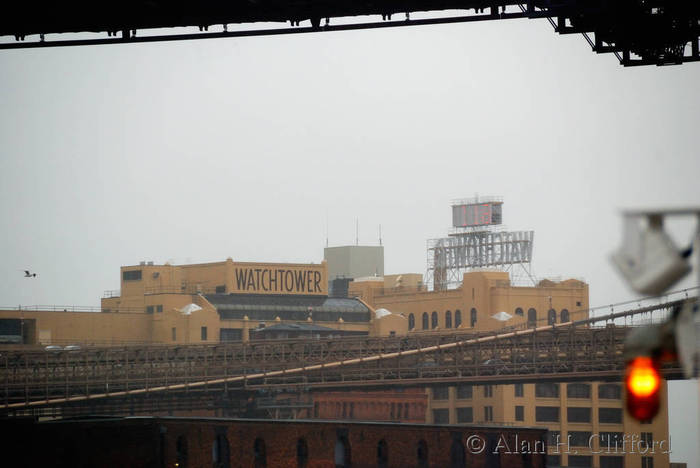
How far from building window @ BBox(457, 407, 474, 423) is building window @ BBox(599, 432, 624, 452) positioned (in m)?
13.0

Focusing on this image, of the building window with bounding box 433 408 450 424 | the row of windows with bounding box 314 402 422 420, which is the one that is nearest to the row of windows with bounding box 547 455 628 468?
the building window with bounding box 433 408 450 424

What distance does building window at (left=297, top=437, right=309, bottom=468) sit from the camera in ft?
216

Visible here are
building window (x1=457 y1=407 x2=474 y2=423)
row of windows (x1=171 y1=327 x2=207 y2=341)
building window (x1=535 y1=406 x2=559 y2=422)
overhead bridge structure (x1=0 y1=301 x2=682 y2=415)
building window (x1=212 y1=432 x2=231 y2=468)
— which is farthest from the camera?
building window (x1=457 y1=407 x2=474 y2=423)

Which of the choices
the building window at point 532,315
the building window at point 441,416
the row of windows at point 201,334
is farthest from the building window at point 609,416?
the row of windows at point 201,334

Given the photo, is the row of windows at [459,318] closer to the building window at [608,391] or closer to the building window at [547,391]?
the building window at [547,391]

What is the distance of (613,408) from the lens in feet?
398

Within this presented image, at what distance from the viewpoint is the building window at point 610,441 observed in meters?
119

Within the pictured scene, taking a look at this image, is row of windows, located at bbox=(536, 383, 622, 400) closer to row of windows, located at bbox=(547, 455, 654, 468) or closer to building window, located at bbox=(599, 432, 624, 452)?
building window, located at bbox=(599, 432, 624, 452)

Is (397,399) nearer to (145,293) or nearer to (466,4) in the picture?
(145,293)

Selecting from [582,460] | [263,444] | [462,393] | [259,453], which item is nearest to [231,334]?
[462,393]

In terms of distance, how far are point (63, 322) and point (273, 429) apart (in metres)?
56.5

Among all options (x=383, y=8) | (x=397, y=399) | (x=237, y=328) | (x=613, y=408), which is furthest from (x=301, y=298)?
(x=383, y=8)

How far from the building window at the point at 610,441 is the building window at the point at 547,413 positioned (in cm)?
484

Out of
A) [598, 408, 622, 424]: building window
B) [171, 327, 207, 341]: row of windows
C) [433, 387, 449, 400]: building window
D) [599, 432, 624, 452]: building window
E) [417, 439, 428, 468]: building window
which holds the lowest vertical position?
[599, 432, 624, 452]: building window
